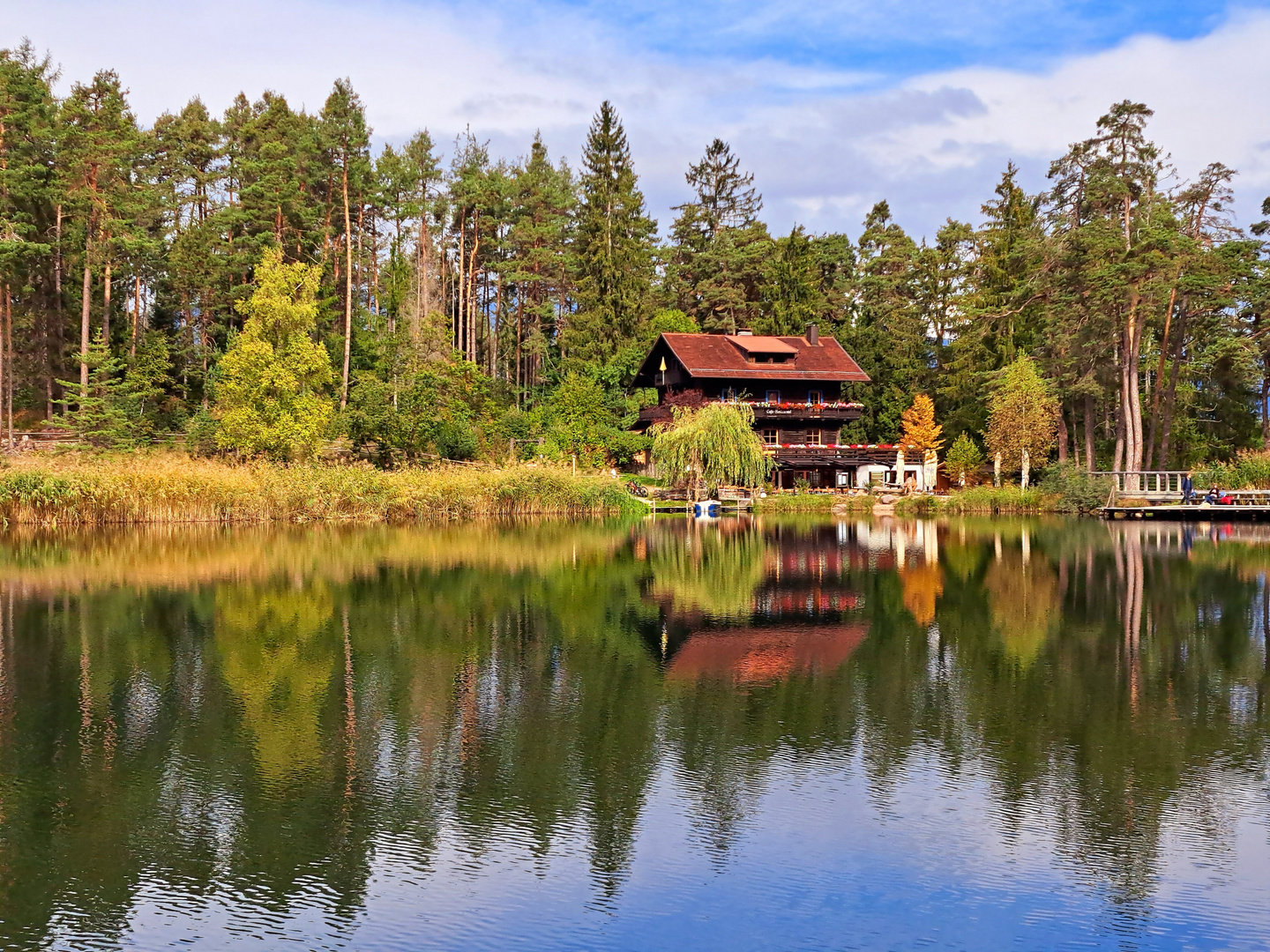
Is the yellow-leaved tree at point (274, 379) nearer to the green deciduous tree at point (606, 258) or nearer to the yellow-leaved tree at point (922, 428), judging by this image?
the green deciduous tree at point (606, 258)

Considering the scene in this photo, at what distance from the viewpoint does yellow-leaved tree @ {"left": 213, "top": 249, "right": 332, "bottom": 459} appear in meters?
50.1

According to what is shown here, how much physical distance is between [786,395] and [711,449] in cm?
1464

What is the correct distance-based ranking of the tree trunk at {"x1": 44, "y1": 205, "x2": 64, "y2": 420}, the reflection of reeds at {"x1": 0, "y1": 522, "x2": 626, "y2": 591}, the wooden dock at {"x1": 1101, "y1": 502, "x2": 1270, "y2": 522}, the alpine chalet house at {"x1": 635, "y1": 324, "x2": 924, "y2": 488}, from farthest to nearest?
1. the alpine chalet house at {"x1": 635, "y1": 324, "x2": 924, "y2": 488}
2. the tree trunk at {"x1": 44, "y1": 205, "x2": 64, "y2": 420}
3. the wooden dock at {"x1": 1101, "y1": 502, "x2": 1270, "y2": 522}
4. the reflection of reeds at {"x1": 0, "y1": 522, "x2": 626, "y2": 591}

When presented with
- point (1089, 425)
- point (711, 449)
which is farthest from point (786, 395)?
point (1089, 425)

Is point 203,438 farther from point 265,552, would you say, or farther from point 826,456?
point 826,456

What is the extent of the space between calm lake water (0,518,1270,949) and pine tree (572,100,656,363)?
4552 cm

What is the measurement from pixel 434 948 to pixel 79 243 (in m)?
58.6

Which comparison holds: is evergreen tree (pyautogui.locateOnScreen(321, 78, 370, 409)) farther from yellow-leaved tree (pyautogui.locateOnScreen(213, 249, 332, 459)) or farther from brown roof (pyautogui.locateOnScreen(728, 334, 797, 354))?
brown roof (pyautogui.locateOnScreen(728, 334, 797, 354))

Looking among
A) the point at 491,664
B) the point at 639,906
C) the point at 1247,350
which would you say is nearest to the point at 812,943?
the point at 639,906

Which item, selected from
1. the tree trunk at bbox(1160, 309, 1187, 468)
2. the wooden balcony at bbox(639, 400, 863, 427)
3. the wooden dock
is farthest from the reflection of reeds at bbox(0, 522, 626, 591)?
the tree trunk at bbox(1160, 309, 1187, 468)

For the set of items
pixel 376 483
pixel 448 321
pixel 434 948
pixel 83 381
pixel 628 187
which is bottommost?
pixel 434 948

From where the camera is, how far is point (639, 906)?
8.15 metres

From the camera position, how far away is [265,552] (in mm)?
30953

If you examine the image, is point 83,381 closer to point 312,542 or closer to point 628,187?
point 312,542
